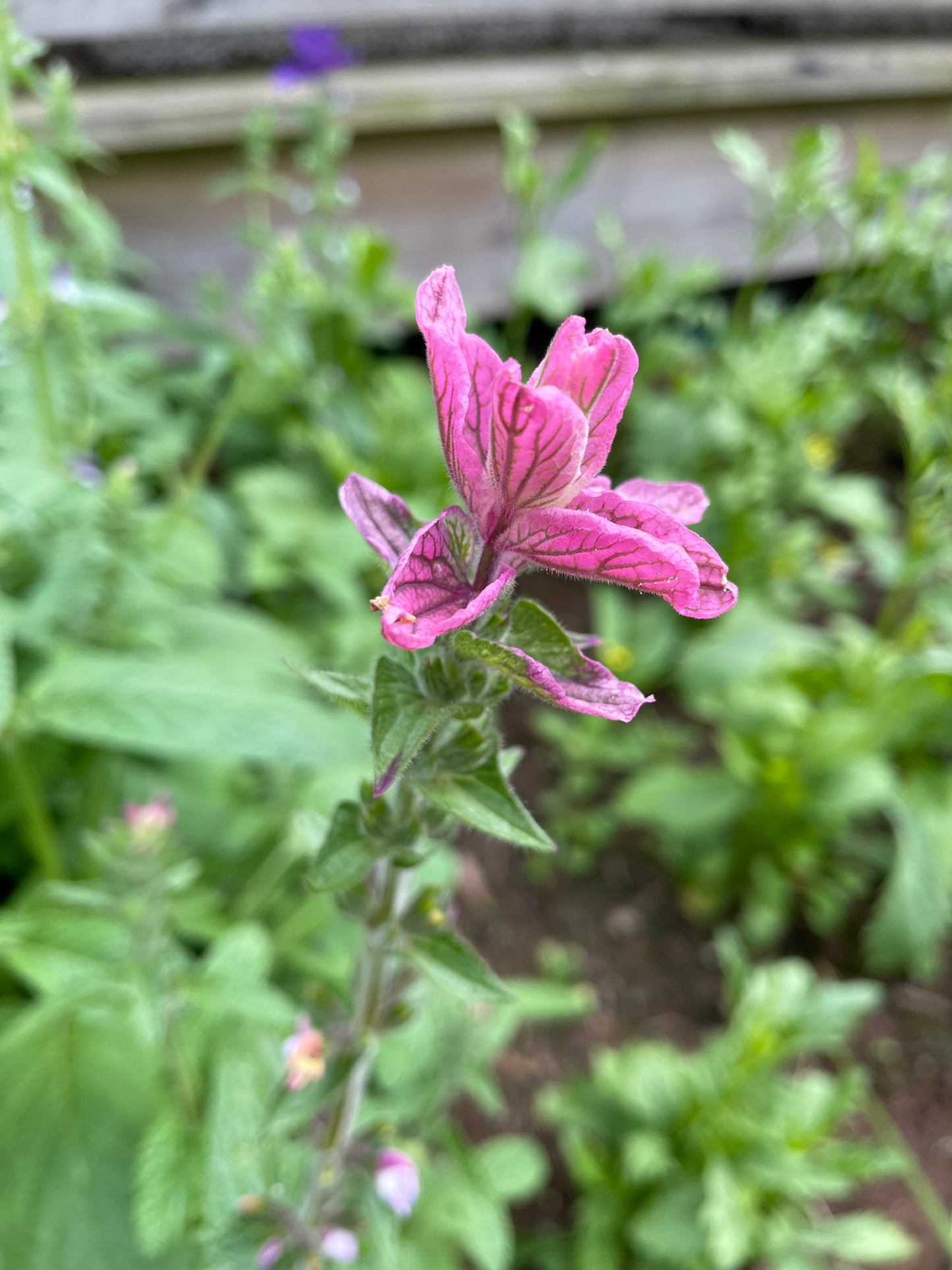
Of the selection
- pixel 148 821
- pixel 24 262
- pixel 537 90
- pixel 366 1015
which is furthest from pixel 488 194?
pixel 366 1015

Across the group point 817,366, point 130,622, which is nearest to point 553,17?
point 817,366

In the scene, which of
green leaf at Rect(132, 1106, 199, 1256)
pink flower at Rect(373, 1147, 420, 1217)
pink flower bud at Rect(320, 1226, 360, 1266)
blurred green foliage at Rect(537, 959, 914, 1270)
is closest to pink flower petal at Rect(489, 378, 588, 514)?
pink flower at Rect(373, 1147, 420, 1217)

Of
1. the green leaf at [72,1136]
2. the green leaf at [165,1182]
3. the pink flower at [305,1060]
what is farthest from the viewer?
the green leaf at [72,1136]

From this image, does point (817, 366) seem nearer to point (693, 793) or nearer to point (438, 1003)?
point (693, 793)

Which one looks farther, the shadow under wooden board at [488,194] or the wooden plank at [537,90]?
the shadow under wooden board at [488,194]

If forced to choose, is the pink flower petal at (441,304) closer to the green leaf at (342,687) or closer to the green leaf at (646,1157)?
the green leaf at (342,687)

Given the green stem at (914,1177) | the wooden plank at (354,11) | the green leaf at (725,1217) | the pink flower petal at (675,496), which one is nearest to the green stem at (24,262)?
the wooden plank at (354,11)
